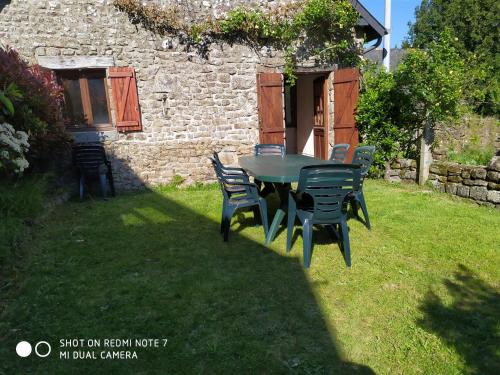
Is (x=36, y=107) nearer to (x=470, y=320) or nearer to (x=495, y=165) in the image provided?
(x=470, y=320)

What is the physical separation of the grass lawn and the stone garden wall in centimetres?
75

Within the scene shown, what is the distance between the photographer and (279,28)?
21.4 feet

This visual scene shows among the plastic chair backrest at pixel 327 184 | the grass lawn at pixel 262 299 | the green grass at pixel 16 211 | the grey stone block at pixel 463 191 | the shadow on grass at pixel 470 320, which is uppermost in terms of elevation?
the plastic chair backrest at pixel 327 184

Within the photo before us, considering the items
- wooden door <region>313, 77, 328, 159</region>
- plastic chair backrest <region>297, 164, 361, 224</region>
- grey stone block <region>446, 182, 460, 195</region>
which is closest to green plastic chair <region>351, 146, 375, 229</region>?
plastic chair backrest <region>297, 164, 361, 224</region>

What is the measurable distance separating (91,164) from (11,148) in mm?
2077

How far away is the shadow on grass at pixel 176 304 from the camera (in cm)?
195

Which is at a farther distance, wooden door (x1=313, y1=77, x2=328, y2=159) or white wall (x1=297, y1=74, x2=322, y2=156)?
white wall (x1=297, y1=74, x2=322, y2=156)

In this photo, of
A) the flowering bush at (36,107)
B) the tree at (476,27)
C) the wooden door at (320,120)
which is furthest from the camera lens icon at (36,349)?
the tree at (476,27)

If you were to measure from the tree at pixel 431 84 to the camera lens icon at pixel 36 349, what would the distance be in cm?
585

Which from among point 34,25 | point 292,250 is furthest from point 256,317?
point 34,25

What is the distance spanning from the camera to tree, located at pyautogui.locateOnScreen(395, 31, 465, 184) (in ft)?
17.6

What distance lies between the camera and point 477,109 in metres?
10.0

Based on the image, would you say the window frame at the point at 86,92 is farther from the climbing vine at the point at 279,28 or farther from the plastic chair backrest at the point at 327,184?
the plastic chair backrest at the point at 327,184

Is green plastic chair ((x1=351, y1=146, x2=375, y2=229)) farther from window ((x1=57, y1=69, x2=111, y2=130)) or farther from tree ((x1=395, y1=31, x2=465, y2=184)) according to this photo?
window ((x1=57, y1=69, x2=111, y2=130))
